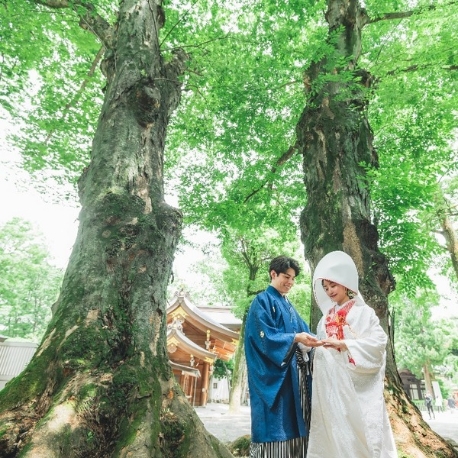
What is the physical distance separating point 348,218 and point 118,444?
3.39 m

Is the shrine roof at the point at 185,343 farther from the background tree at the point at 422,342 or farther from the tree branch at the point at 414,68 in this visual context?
the background tree at the point at 422,342

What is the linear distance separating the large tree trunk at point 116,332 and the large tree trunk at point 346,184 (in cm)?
187

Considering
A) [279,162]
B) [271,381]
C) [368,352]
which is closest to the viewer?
[368,352]

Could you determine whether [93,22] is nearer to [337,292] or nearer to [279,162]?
[279,162]

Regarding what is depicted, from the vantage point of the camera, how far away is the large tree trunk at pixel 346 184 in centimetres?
325

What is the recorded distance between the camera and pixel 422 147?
5648mm

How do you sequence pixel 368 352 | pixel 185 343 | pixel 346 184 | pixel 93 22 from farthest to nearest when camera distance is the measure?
pixel 185 343 → pixel 93 22 → pixel 346 184 → pixel 368 352

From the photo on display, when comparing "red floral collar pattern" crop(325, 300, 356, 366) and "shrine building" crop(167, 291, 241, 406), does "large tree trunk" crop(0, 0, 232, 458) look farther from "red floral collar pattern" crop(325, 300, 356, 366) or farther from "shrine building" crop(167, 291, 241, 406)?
"shrine building" crop(167, 291, 241, 406)

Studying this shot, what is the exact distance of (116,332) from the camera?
8.17 feet

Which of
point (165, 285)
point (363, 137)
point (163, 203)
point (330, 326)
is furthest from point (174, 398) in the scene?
point (363, 137)

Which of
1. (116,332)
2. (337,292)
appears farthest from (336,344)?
(116,332)

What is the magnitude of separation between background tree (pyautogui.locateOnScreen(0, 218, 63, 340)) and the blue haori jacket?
24290 mm

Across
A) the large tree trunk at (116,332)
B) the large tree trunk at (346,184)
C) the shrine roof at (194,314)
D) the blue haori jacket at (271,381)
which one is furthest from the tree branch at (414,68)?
the shrine roof at (194,314)

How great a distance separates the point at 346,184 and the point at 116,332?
340 cm
